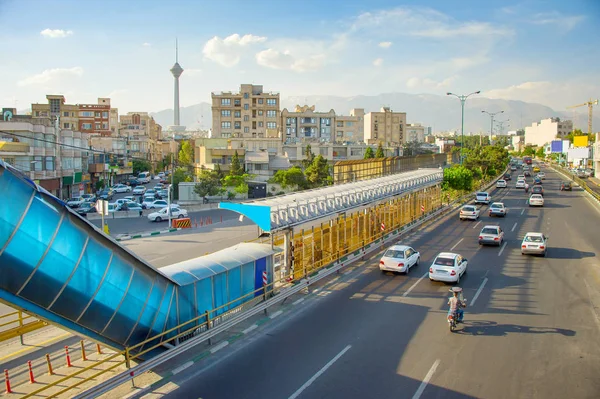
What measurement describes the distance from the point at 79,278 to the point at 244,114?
9817 centimetres

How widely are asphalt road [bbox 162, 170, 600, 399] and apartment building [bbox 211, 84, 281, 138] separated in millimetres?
86531

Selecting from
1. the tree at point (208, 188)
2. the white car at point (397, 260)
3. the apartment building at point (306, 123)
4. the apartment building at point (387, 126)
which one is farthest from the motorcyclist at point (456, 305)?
the apartment building at point (387, 126)

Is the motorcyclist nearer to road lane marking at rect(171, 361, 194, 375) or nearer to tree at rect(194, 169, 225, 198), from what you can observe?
road lane marking at rect(171, 361, 194, 375)

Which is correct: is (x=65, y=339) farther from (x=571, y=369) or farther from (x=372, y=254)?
(x=372, y=254)

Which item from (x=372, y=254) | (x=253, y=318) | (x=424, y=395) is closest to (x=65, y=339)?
(x=253, y=318)

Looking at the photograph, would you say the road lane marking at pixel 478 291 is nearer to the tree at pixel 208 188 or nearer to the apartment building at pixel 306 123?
the tree at pixel 208 188

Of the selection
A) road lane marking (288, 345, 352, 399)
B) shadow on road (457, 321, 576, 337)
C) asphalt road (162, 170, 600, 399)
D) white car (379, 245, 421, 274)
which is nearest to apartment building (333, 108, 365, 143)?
white car (379, 245, 421, 274)

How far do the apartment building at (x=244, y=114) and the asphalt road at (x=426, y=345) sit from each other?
284 feet

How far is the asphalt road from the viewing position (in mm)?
11281

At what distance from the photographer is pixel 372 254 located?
26.5 meters

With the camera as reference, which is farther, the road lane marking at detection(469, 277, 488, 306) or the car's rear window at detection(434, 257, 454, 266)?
the car's rear window at detection(434, 257, 454, 266)

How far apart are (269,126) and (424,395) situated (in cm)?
9877

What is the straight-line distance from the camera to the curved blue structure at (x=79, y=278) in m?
9.04

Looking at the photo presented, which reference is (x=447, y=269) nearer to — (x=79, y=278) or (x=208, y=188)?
(x=79, y=278)
